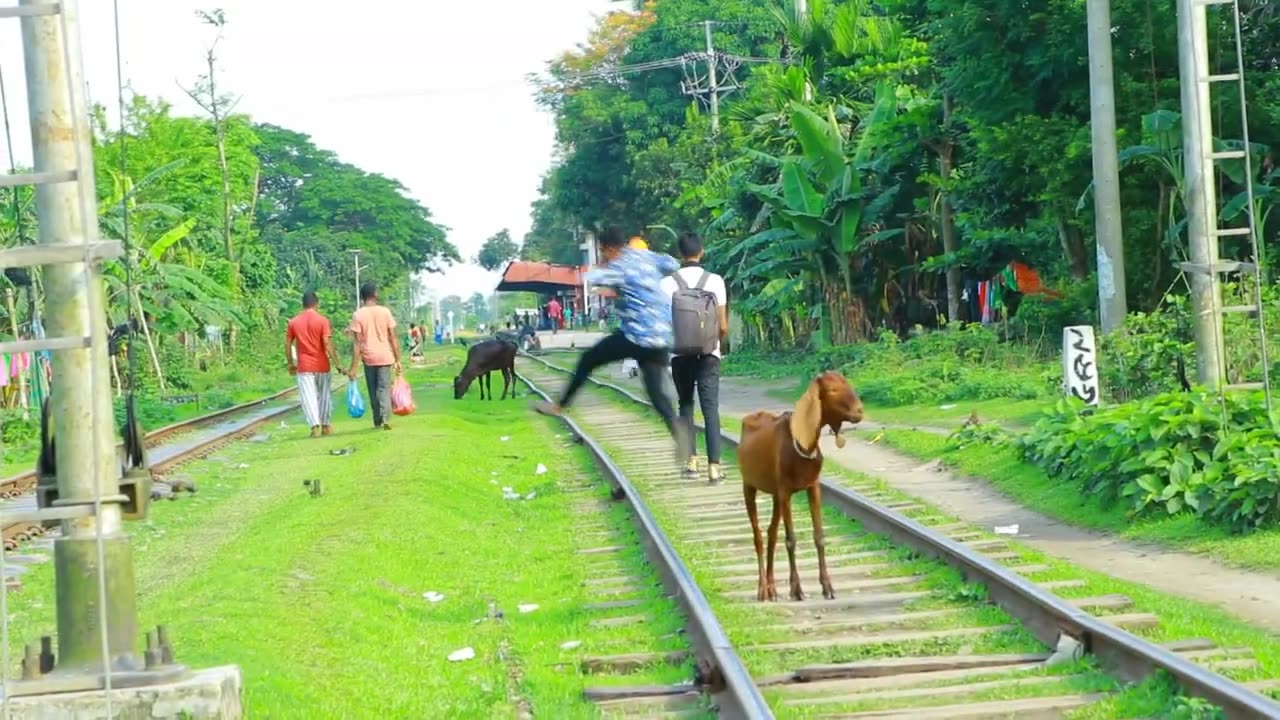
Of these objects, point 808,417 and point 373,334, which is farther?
point 373,334

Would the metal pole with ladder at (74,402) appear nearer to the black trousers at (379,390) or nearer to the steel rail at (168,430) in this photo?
the steel rail at (168,430)

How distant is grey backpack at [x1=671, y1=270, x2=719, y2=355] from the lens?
11.6 metres

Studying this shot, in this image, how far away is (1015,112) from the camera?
23.5 m

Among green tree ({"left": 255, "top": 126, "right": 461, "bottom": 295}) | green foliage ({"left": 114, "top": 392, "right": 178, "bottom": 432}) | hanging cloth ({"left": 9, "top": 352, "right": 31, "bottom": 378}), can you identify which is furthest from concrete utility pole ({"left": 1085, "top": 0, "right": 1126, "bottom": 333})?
green tree ({"left": 255, "top": 126, "right": 461, "bottom": 295})

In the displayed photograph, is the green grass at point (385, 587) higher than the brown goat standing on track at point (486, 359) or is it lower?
lower

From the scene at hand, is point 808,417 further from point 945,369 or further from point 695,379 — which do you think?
point 945,369

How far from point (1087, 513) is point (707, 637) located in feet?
17.3

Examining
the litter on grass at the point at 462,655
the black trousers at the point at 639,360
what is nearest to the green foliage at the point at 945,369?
the black trousers at the point at 639,360

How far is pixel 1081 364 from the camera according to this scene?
14.4 metres

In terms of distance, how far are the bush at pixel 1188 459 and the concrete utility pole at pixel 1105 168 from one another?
5952 mm

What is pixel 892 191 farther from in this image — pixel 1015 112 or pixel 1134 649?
pixel 1134 649

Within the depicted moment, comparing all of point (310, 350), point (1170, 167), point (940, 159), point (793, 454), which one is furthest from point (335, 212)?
point (793, 454)

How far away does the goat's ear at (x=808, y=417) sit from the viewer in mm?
8320

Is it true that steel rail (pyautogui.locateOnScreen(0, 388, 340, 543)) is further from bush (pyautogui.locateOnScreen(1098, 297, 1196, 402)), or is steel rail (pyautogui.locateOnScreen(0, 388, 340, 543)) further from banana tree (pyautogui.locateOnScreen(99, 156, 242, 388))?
→ bush (pyautogui.locateOnScreen(1098, 297, 1196, 402))
